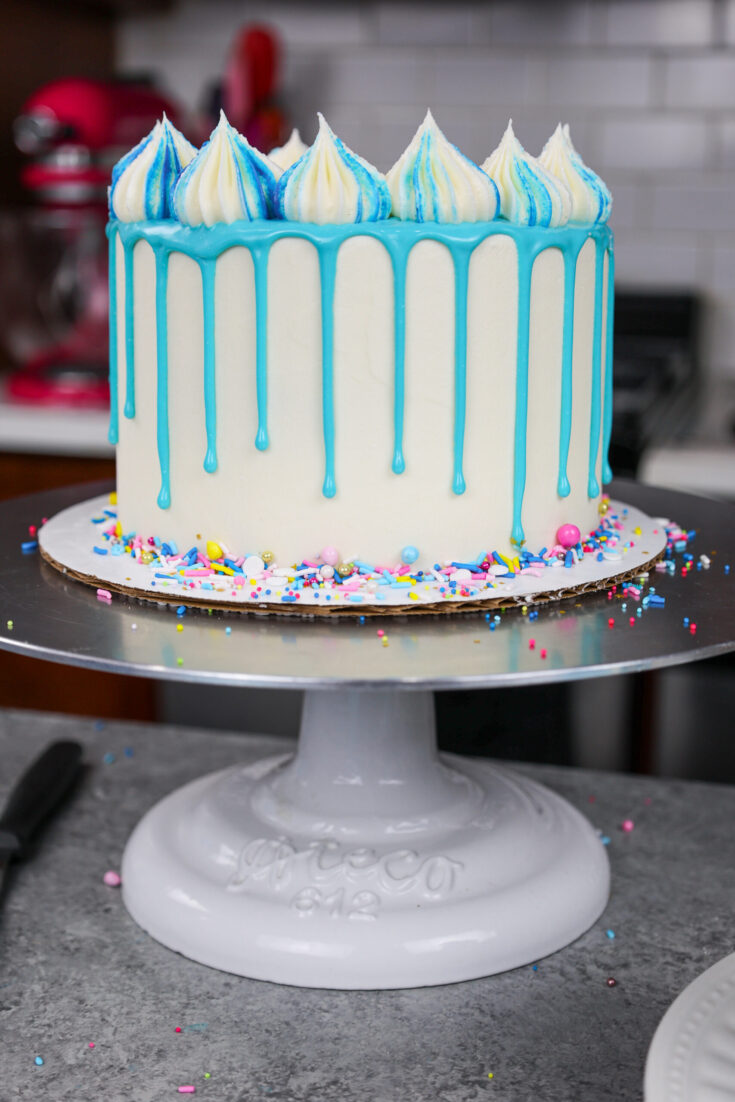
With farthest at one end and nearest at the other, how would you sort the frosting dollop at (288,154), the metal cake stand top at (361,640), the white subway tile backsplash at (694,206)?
the white subway tile backsplash at (694,206) → the frosting dollop at (288,154) → the metal cake stand top at (361,640)

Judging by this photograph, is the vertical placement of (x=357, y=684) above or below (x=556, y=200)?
below

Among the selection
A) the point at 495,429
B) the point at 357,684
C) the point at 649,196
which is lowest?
the point at 357,684

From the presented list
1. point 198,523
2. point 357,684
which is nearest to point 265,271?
point 198,523

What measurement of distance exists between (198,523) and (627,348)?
74.7 inches

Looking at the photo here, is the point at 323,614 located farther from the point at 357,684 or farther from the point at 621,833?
the point at 621,833

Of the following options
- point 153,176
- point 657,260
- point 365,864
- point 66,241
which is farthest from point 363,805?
point 657,260

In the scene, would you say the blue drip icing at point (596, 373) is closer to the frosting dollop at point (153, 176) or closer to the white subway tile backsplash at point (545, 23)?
the frosting dollop at point (153, 176)

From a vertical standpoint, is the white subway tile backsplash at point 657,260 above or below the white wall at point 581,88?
below

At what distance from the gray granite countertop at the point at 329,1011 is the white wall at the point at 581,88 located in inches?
79.4

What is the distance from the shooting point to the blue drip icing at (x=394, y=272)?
0.87m

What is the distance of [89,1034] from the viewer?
812mm

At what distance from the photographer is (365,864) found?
36.7 inches

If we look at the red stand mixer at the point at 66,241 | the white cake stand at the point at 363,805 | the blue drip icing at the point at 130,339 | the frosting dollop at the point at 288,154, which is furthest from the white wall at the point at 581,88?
the blue drip icing at the point at 130,339

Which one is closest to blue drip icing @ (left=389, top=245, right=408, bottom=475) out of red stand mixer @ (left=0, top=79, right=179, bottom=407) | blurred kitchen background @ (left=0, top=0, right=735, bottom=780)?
blurred kitchen background @ (left=0, top=0, right=735, bottom=780)
